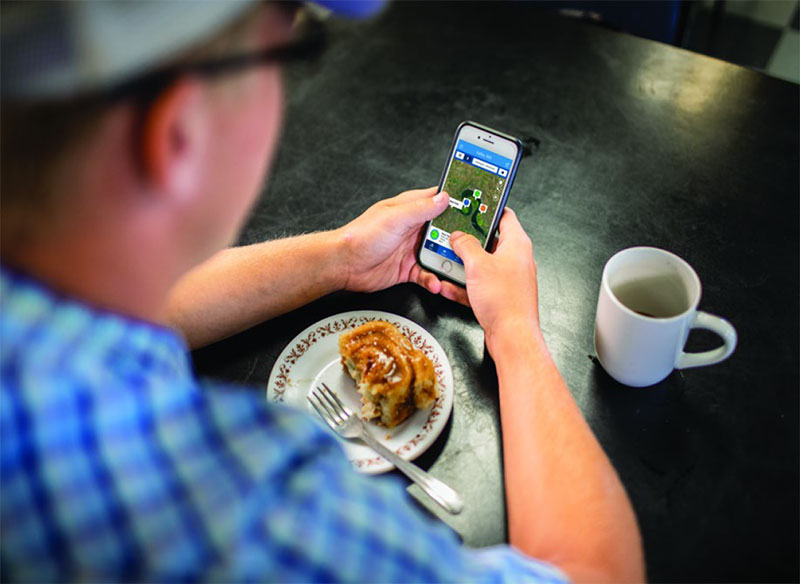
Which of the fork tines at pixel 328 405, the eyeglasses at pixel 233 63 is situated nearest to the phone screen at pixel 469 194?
the fork tines at pixel 328 405

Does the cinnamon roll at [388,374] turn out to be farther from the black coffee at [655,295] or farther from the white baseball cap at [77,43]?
the white baseball cap at [77,43]

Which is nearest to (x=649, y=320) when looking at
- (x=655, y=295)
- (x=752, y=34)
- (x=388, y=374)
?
(x=655, y=295)

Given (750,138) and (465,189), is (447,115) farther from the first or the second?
(750,138)

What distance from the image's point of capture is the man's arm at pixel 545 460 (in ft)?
2.29

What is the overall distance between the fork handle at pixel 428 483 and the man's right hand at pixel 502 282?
0.21m

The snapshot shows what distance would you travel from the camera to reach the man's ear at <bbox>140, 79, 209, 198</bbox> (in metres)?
0.45

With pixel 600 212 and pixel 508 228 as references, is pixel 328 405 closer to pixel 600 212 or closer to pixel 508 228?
pixel 508 228

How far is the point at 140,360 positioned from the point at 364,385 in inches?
14.3

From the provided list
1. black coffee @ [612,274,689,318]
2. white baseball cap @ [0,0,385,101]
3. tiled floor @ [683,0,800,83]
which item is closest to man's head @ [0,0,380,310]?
white baseball cap @ [0,0,385,101]

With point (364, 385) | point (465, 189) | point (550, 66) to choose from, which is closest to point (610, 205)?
point (465, 189)

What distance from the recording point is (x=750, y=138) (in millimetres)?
1238

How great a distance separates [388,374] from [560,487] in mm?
242

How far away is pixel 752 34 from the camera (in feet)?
8.64

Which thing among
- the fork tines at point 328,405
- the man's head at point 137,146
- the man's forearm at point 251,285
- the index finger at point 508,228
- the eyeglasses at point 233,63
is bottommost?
the fork tines at point 328,405
